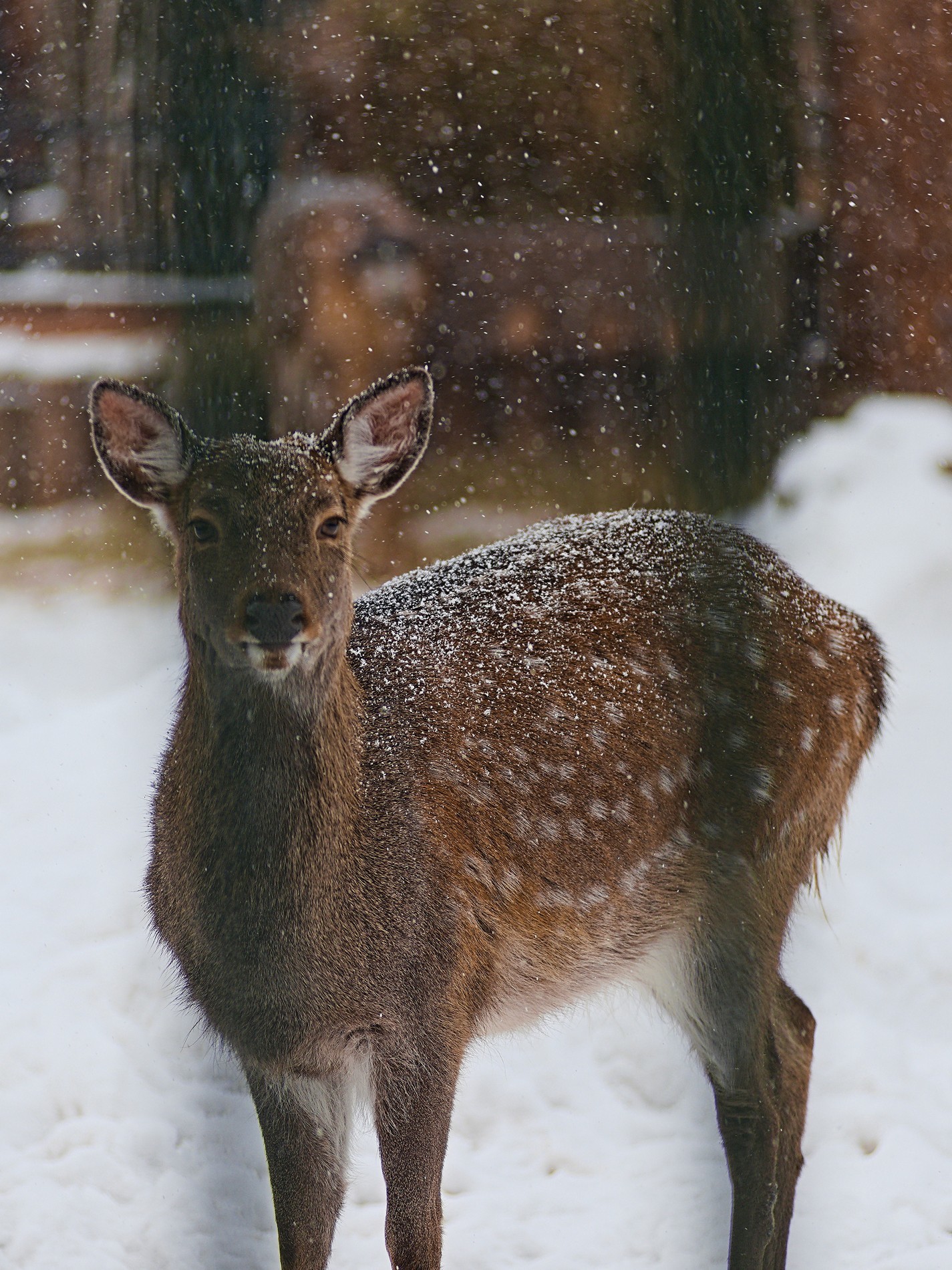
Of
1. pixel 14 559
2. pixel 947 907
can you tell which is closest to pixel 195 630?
pixel 947 907

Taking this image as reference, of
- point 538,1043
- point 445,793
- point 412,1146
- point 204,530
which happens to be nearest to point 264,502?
point 204,530

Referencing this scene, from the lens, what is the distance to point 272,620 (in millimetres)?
1680

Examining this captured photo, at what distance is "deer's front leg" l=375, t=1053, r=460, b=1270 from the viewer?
199 cm

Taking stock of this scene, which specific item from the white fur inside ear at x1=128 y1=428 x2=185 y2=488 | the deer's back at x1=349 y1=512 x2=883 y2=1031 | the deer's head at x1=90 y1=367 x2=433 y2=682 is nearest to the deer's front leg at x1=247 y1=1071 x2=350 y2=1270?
the deer's back at x1=349 y1=512 x2=883 y2=1031

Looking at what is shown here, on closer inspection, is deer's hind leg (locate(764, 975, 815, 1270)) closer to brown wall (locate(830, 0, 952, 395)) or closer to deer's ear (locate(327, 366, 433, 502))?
deer's ear (locate(327, 366, 433, 502))

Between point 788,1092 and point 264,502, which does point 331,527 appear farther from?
point 788,1092

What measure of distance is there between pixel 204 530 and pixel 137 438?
0.17 m

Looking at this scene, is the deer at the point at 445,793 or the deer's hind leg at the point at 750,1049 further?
the deer's hind leg at the point at 750,1049

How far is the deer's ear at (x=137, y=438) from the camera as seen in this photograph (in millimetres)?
1806

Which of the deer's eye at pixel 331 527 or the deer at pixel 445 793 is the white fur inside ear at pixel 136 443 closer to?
the deer at pixel 445 793

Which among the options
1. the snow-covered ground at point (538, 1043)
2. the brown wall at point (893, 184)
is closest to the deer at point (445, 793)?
the snow-covered ground at point (538, 1043)

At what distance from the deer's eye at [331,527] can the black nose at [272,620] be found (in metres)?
0.14

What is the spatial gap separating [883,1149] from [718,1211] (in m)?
0.43

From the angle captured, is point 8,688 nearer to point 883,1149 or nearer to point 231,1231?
point 231,1231
